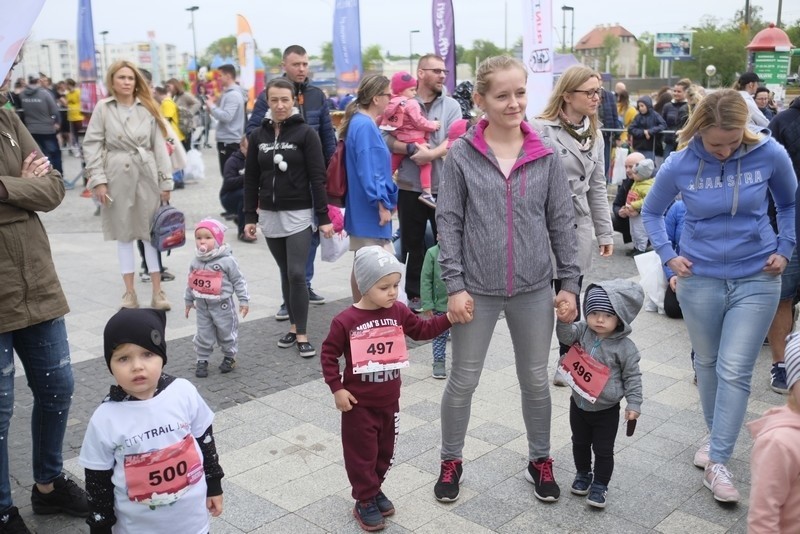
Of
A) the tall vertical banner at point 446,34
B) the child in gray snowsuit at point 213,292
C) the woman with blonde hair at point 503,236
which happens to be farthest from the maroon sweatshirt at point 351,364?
the tall vertical banner at point 446,34

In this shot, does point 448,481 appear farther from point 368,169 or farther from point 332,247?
point 332,247

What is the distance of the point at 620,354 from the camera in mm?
3707

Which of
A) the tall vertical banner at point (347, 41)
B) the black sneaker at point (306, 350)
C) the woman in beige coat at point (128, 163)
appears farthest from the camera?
the tall vertical banner at point (347, 41)

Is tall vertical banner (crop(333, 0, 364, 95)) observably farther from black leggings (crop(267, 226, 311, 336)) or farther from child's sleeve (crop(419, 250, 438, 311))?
child's sleeve (crop(419, 250, 438, 311))

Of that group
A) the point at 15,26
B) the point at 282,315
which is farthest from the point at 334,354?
the point at 282,315

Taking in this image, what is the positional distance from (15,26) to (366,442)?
7.16 feet

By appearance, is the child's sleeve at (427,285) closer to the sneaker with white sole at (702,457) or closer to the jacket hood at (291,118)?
the jacket hood at (291,118)

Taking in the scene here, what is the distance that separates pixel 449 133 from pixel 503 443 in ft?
9.42

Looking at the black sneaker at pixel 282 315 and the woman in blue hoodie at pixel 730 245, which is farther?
the black sneaker at pixel 282 315

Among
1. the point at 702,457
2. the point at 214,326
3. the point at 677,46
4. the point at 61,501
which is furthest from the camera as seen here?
the point at 677,46

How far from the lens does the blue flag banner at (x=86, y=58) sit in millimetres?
18875

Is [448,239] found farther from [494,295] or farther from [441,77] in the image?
[441,77]

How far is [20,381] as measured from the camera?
18.5 feet

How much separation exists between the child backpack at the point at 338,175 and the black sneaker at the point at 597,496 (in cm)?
320
